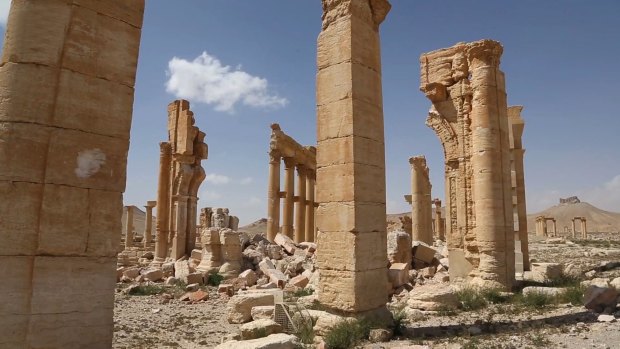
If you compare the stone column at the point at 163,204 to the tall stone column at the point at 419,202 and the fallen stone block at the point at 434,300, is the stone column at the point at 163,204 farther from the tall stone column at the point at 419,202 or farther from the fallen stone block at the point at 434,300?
the fallen stone block at the point at 434,300

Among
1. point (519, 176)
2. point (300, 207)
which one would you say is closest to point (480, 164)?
point (519, 176)

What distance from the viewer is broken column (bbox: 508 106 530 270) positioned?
1503 cm

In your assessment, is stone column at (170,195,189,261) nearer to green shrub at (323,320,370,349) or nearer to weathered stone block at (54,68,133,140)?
green shrub at (323,320,370,349)

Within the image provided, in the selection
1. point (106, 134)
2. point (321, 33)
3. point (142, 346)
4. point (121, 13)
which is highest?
point (321, 33)

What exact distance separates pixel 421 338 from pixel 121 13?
21.3 ft

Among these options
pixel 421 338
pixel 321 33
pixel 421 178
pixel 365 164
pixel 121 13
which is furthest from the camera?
pixel 421 178

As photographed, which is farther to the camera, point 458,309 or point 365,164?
point 458,309

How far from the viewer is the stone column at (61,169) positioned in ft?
13.0

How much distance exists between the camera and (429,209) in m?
23.5

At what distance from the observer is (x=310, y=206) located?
101ft

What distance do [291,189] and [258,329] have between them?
2023 cm

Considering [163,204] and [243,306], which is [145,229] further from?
[243,306]

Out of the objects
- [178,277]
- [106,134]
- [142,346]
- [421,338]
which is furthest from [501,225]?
[178,277]

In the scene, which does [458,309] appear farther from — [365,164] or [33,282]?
[33,282]
